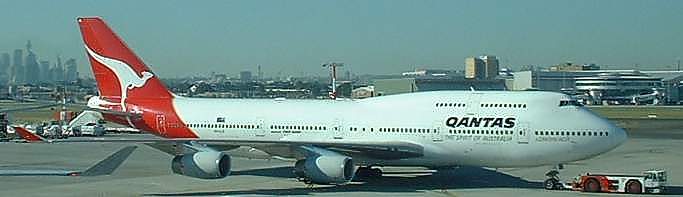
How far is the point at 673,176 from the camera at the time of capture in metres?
32.6

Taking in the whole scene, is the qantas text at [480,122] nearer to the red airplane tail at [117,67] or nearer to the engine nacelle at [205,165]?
the engine nacelle at [205,165]

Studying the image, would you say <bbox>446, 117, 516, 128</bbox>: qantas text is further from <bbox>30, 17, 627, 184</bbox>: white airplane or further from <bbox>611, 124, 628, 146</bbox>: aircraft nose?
<bbox>611, 124, 628, 146</bbox>: aircraft nose

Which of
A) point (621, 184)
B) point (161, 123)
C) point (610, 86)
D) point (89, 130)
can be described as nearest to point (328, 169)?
point (621, 184)

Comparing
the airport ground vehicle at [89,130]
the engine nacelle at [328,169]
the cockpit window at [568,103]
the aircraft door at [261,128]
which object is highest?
the cockpit window at [568,103]

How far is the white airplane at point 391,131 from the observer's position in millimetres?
27391

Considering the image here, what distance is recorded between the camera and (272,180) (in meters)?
30.9

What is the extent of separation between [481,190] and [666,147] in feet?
82.4

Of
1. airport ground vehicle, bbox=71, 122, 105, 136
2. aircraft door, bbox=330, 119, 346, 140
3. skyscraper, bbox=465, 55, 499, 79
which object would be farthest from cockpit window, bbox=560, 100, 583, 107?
skyscraper, bbox=465, 55, 499, 79

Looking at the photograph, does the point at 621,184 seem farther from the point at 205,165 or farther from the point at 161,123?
the point at 161,123

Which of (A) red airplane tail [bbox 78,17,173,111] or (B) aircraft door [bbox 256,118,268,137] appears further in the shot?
(A) red airplane tail [bbox 78,17,173,111]

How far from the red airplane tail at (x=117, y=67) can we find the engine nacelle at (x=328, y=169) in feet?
30.3

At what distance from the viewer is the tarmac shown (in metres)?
27.0

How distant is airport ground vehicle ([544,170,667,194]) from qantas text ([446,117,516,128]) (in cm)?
217

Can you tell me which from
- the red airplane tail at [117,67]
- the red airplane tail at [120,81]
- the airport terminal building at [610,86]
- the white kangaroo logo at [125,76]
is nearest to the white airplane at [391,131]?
the red airplane tail at [120,81]
